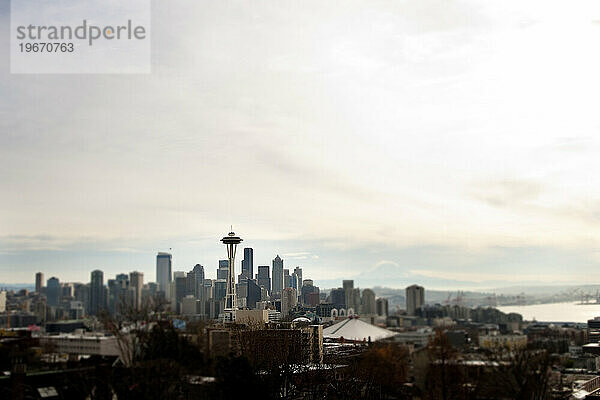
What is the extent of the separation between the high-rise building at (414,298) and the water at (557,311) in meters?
1.29

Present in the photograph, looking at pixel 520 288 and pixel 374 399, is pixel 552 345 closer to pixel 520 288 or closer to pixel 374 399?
pixel 520 288

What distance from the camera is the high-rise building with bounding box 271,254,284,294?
19.8m

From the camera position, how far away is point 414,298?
1088 cm

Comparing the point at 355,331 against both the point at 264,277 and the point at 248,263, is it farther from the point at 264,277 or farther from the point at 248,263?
the point at 248,263

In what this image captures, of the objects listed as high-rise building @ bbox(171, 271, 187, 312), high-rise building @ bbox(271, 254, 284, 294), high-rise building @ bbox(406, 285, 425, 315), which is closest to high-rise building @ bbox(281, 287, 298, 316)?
high-rise building @ bbox(271, 254, 284, 294)

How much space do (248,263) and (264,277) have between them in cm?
73

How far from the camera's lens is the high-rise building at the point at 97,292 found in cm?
1000

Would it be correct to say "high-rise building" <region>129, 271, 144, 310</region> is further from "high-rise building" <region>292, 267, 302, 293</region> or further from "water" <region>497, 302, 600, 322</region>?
"high-rise building" <region>292, 267, 302, 293</region>

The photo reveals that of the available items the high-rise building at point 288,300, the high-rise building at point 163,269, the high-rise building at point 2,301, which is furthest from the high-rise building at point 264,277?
the high-rise building at point 2,301

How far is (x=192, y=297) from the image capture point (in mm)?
13070

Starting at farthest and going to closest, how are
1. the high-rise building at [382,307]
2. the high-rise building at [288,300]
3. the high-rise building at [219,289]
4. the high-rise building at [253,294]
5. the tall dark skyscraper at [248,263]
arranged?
the high-rise building at [253,294] < the tall dark skyscraper at [248,263] < the high-rise building at [288,300] < the high-rise building at [219,289] < the high-rise building at [382,307]

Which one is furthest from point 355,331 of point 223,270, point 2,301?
point 2,301

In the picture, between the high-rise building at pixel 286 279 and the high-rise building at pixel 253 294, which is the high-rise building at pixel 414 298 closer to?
the high-rise building at pixel 286 279

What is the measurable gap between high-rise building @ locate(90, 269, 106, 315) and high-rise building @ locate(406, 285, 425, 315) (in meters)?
5.00
